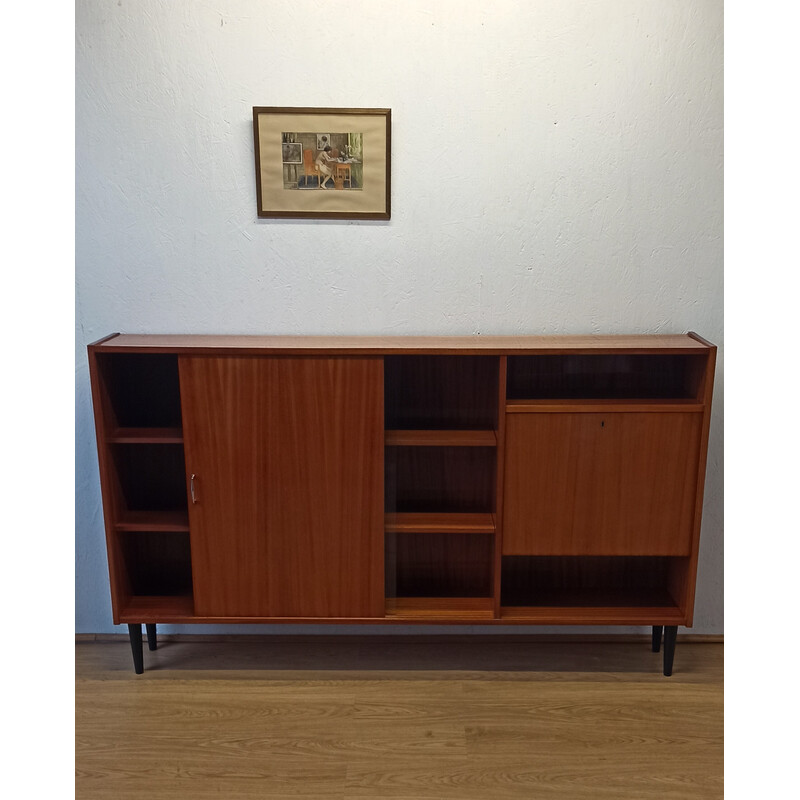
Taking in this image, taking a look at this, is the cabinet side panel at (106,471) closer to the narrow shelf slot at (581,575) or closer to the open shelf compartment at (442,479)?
the open shelf compartment at (442,479)

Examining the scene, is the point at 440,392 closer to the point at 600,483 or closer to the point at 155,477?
the point at 600,483

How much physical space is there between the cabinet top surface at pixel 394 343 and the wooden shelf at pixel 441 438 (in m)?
0.29

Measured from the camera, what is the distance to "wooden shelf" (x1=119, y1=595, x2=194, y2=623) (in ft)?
8.47

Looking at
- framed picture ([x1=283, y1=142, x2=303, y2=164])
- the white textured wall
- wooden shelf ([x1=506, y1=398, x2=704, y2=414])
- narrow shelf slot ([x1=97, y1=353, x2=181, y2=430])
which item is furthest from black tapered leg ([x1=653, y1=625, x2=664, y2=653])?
framed picture ([x1=283, y1=142, x2=303, y2=164])

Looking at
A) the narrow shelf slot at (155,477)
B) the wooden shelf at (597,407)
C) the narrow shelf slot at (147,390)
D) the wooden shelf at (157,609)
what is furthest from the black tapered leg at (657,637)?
the narrow shelf slot at (147,390)

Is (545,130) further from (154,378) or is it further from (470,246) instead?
(154,378)

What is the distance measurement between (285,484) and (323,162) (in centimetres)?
101

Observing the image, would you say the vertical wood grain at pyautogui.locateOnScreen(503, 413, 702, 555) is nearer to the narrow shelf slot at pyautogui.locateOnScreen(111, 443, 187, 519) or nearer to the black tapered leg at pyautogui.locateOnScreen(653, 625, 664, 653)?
the black tapered leg at pyautogui.locateOnScreen(653, 625, 664, 653)

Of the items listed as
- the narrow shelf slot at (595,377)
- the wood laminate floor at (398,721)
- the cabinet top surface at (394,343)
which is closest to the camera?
the wood laminate floor at (398,721)

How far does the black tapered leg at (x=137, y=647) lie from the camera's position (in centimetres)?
260

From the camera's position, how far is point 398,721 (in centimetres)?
239

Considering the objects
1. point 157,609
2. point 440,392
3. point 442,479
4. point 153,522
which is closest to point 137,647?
point 157,609

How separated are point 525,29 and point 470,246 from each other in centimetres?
67

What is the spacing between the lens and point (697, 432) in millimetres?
2443
